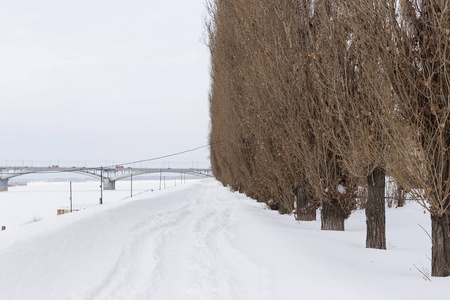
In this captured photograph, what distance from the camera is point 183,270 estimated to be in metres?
7.72

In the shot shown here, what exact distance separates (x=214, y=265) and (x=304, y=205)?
673 centimetres

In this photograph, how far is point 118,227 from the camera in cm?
1295

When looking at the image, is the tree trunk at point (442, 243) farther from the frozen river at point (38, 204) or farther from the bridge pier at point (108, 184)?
the bridge pier at point (108, 184)

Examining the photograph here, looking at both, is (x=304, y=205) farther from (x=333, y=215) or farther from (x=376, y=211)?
(x=376, y=211)

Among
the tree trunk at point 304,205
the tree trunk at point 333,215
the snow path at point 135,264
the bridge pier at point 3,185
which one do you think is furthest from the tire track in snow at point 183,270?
the bridge pier at point 3,185

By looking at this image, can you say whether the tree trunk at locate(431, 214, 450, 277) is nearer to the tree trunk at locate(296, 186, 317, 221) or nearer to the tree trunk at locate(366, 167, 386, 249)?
the tree trunk at locate(366, 167, 386, 249)

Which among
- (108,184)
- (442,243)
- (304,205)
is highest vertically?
(442,243)

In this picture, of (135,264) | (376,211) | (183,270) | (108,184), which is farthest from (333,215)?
(108,184)

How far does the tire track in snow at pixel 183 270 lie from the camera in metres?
6.30

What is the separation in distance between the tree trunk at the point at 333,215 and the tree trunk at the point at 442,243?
17.6ft

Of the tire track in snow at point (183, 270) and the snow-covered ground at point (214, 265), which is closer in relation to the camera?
the snow-covered ground at point (214, 265)

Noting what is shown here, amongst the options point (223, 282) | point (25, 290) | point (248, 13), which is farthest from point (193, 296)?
point (248, 13)

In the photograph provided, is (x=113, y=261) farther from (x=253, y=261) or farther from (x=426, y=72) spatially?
(x=426, y=72)

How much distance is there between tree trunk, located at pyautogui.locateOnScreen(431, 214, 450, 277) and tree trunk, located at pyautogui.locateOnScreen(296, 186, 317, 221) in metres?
7.78
